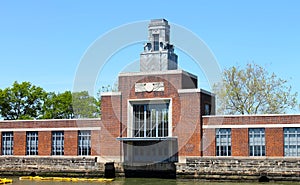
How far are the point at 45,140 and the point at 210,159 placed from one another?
13193mm

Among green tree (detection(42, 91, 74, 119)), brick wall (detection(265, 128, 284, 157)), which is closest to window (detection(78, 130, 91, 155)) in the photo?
brick wall (detection(265, 128, 284, 157))

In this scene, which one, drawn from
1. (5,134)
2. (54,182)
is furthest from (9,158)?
(54,182)

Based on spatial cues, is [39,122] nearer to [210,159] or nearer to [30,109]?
[210,159]

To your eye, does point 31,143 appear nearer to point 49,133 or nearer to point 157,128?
point 49,133

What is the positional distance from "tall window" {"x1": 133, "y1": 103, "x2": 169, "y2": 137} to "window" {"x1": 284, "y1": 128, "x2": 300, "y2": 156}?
8208mm

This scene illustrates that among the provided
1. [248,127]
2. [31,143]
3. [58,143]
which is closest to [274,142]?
[248,127]

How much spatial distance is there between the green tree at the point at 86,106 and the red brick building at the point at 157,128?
80.9 feet

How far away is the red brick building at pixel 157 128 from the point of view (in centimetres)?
3281

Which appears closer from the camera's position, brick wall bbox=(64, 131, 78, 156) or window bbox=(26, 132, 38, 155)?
brick wall bbox=(64, 131, 78, 156)

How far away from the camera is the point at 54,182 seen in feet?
106

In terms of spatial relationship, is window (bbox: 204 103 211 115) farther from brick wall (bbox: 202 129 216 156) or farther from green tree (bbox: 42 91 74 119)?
green tree (bbox: 42 91 74 119)

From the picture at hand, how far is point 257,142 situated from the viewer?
32781mm

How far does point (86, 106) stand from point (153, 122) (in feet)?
103

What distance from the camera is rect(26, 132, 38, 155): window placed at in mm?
38500
